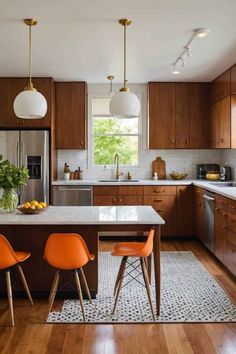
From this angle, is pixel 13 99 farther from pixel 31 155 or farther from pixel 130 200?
pixel 130 200

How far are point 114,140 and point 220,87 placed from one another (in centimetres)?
197

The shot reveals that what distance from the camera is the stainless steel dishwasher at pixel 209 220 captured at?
4504 millimetres

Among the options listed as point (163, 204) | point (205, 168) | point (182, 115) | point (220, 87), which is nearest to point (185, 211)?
point (163, 204)

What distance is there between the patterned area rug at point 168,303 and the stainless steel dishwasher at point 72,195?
→ 159 cm

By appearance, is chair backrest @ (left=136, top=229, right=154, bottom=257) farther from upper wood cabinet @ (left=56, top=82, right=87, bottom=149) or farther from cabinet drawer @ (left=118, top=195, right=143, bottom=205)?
upper wood cabinet @ (left=56, top=82, right=87, bottom=149)

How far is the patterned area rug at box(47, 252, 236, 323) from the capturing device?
288 centimetres

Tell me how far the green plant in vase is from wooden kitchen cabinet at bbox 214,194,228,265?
2.20 metres

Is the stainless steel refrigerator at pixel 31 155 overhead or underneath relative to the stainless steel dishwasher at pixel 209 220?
overhead

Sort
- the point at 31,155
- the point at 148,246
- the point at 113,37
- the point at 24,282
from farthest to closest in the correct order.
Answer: the point at 31,155 → the point at 113,37 → the point at 24,282 → the point at 148,246

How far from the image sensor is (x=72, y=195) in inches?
215

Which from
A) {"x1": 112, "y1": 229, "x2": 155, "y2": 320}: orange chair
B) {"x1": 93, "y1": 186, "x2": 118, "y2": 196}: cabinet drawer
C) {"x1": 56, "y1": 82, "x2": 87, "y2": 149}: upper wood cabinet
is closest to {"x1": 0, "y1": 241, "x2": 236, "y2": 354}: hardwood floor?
{"x1": 112, "y1": 229, "x2": 155, "y2": 320}: orange chair

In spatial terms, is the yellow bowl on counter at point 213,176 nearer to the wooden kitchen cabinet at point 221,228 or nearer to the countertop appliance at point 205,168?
the countertop appliance at point 205,168

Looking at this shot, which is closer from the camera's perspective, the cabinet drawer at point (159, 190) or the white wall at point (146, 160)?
the cabinet drawer at point (159, 190)

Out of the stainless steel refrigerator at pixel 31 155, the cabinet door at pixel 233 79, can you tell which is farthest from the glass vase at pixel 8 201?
the cabinet door at pixel 233 79
